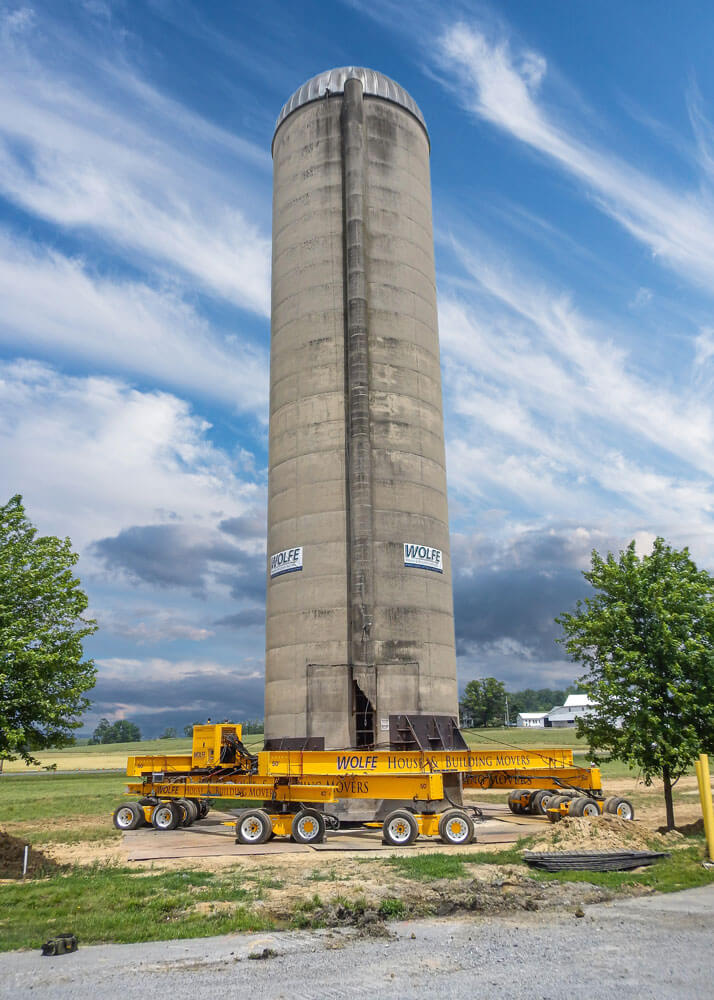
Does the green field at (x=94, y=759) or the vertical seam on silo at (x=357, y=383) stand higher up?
the vertical seam on silo at (x=357, y=383)

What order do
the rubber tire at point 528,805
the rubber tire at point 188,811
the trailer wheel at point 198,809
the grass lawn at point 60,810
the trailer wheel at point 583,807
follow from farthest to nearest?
the rubber tire at point 528,805 → the trailer wheel at point 198,809 → the rubber tire at point 188,811 → the grass lawn at point 60,810 → the trailer wheel at point 583,807

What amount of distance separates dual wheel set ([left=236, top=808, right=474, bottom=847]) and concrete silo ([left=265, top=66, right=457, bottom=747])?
6.34 meters

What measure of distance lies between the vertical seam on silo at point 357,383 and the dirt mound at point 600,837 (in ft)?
35.2

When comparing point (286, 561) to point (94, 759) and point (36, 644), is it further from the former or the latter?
point (94, 759)

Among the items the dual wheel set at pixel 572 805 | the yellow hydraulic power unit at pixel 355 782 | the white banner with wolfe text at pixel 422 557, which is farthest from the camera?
the white banner with wolfe text at pixel 422 557

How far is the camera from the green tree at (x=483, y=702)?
473ft

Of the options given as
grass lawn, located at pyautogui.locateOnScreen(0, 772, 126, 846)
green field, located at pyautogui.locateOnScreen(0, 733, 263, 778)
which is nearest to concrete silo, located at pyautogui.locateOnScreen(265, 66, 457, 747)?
grass lawn, located at pyautogui.locateOnScreen(0, 772, 126, 846)

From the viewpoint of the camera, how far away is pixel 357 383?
31.8 m

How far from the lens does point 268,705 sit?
3162 centimetres

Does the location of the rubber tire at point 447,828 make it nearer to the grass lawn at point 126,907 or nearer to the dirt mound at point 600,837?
the dirt mound at point 600,837

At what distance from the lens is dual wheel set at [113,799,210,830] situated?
25734 mm

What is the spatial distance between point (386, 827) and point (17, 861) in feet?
29.6

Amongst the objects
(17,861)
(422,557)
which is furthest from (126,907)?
(422,557)

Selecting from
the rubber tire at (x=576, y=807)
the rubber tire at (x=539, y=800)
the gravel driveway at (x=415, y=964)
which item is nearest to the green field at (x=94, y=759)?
the rubber tire at (x=539, y=800)
